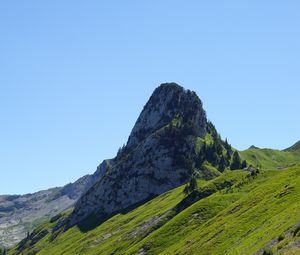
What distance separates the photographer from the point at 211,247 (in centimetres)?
8556

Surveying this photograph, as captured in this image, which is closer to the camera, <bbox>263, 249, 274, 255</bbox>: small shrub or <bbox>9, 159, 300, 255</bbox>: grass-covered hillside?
<bbox>263, 249, 274, 255</bbox>: small shrub

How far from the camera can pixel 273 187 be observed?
343ft

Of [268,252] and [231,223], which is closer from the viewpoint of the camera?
[268,252]

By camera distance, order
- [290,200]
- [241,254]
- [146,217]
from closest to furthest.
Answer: [241,254] < [290,200] < [146,217]

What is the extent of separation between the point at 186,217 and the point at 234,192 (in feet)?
56.7

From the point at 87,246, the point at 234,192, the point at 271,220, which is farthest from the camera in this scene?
the point at 87,246

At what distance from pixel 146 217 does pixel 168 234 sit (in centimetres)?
5100

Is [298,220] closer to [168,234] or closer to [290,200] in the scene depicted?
[290,200]

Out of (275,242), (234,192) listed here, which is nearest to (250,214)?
(275,242)

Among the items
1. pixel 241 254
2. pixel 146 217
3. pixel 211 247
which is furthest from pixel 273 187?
pixel 146 217

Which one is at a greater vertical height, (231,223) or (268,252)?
(231,223)

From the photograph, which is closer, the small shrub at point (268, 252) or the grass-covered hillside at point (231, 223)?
the small shrub at point (268, 252)

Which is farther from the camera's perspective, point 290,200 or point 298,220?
point 290,200

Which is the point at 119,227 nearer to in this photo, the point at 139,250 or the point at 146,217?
the point at 146,217
